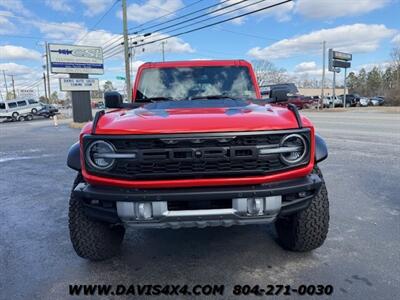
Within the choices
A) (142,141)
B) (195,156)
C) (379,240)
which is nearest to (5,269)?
(142,141)

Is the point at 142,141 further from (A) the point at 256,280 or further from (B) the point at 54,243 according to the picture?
(B) the point at 54,243

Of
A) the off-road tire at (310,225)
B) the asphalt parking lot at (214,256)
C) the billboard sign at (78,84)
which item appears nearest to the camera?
the asphalt parking lot at (214,256)

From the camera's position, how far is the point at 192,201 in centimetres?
256

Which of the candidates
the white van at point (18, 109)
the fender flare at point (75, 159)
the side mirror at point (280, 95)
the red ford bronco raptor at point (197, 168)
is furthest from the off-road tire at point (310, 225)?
the white van at point (18, 109)

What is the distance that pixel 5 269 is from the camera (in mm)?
3211

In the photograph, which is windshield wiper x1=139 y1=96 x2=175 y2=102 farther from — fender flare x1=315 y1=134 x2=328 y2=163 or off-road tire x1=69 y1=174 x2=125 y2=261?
fender flare x1=315 y1=134 x2=328 y2=163

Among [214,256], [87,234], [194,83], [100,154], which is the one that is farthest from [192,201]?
[194,83]

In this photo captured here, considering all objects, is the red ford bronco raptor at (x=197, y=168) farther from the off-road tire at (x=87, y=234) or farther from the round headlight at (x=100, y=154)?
the off-road tire at (x=87, y=234)

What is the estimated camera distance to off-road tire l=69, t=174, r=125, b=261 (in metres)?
3.08

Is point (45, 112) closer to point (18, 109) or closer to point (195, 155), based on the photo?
point (18, 109)

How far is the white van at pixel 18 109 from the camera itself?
3973 centimetres

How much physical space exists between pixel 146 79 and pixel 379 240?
3.20 meters

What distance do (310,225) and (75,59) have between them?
27.6 m

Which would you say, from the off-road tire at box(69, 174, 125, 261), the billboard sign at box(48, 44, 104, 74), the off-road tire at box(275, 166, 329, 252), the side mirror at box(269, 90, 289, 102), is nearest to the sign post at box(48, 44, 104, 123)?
the billboard sign at box(48, 44, 104, 74)
